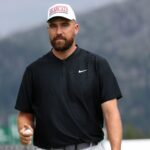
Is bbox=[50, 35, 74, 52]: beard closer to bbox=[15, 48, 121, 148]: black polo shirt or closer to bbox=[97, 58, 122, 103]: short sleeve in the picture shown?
bbox=[15, 48, 121, 148]: black polo shirt

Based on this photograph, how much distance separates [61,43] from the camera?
5.29 meters

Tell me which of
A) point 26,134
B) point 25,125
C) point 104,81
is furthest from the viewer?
point 104,81

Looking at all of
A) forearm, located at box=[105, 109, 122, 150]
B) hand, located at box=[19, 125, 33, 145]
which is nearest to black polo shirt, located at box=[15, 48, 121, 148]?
forearm, located at box=[105, 109, 122, 150]

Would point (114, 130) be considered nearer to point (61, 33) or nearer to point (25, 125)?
point (25, 125)

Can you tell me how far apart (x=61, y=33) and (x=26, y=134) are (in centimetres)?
73

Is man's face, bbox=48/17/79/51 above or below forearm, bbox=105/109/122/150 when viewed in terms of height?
above

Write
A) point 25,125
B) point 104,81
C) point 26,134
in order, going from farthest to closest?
1. point 104,81
2. point 25,125
3. point 26,134

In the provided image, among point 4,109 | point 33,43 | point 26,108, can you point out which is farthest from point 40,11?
point 26,108

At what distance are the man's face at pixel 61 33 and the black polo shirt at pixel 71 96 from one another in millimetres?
139

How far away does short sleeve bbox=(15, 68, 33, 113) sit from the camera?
543 cm

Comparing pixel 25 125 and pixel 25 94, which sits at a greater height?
pixel 25 94

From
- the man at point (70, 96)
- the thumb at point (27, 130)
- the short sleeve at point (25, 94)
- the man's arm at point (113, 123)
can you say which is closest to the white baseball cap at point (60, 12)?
the man at point (70, 96)

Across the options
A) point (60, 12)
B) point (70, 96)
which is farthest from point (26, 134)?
point (60, 12)


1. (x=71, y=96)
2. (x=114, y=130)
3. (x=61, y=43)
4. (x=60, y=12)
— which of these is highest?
(x=60, y=12)
